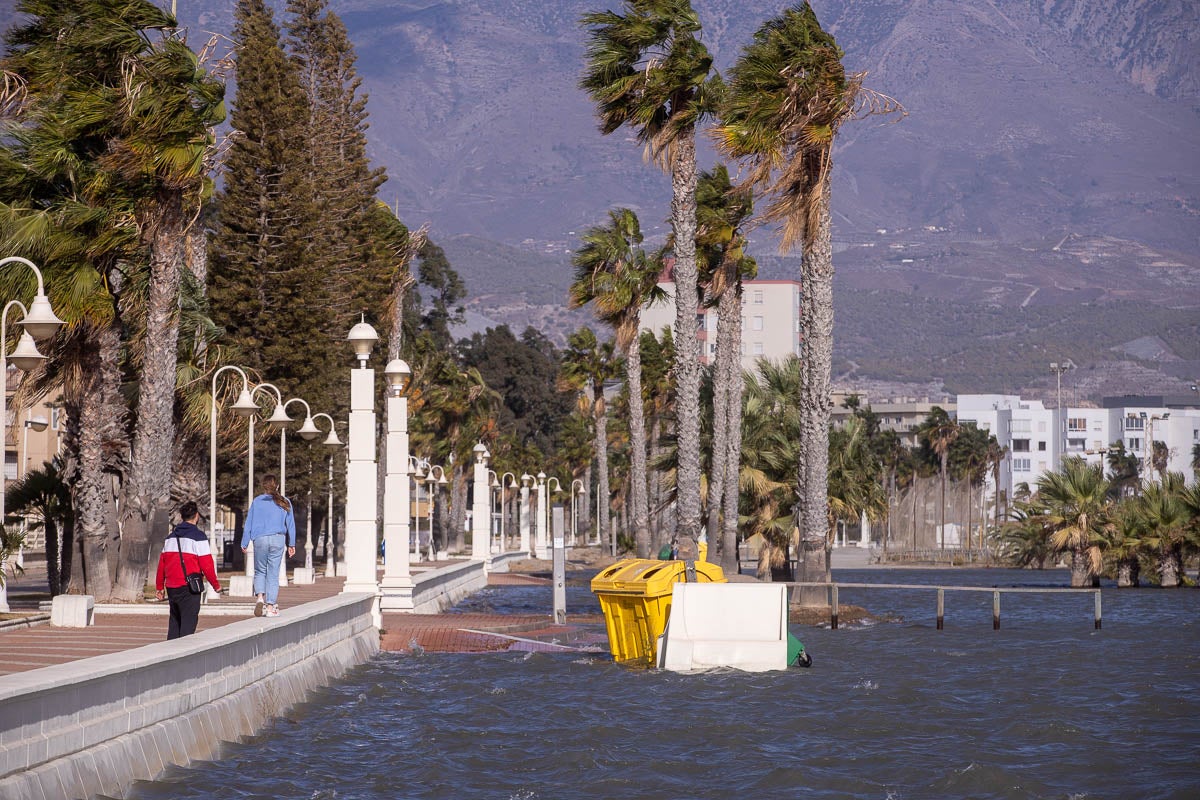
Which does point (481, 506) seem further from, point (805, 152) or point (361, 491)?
point (361, 491)

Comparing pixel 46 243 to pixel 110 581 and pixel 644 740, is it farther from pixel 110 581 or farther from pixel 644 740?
pixel 644 740

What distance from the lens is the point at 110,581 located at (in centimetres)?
2428

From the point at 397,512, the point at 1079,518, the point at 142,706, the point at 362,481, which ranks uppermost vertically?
the point at 362,481

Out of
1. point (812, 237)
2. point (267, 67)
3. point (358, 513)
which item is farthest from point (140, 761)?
point (267, 67)

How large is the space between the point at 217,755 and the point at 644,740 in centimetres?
450

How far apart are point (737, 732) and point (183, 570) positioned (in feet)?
19.3

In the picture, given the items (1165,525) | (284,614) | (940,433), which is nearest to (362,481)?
(284,614)

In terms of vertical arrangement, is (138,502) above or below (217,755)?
above

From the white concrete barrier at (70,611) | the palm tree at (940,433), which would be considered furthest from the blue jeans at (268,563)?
the palm tree at (940,433)

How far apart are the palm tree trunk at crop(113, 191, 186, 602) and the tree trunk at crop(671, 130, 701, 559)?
13304mm

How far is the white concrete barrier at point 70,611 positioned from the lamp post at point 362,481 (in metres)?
4.42

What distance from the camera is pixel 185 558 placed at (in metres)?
16.1

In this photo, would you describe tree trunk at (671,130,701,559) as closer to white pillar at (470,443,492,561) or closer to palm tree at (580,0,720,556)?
palm tree at (580,0,720,556)

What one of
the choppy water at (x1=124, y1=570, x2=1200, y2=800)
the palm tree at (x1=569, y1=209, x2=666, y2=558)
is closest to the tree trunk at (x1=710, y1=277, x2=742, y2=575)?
the palm tree at (x1=569, y1=209, x2=666, y2=558)
